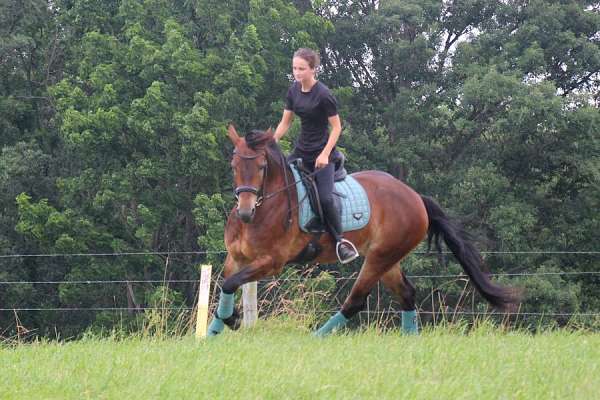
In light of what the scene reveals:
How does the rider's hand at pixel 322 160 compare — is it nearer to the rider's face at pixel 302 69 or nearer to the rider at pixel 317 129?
the rider at pixel 317 129

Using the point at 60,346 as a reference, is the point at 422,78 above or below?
above

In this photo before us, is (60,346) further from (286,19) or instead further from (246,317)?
(286,19)

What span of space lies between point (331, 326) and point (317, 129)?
1841mm

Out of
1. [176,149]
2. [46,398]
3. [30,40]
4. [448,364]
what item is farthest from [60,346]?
[30,40]

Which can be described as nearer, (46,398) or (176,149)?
(46,398)

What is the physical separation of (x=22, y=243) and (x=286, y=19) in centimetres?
1220

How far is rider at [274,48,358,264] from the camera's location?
329 inches

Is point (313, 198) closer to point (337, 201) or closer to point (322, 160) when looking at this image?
point (337, 201)

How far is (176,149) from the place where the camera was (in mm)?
31016

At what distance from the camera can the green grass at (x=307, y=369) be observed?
214 inches

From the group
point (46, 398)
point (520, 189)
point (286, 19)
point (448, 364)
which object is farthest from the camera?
point (286, 19)

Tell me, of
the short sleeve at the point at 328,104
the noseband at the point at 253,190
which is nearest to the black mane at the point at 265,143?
the noseband at the point at 253,190

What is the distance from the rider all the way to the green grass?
122cm

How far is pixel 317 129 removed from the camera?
8.58 m
